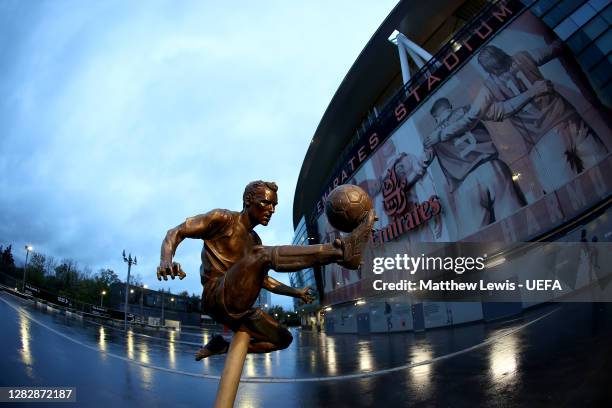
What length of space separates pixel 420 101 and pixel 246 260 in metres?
27.0

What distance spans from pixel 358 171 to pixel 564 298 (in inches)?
825

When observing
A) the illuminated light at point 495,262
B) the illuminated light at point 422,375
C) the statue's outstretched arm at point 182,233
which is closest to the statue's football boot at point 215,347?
the statue's outstretched arm at point 182,233

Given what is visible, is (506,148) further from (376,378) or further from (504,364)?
(376,378)

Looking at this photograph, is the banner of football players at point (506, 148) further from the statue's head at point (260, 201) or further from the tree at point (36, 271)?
the tree at point (36, 271)

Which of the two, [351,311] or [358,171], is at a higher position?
[358,171]

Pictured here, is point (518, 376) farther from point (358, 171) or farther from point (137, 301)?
point (137, 301)

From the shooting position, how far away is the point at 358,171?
34.0 meters

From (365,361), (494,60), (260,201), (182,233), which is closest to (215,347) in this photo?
(182,233)

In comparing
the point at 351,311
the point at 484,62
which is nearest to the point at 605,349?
the point at 484,62

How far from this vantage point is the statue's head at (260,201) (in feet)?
10.2

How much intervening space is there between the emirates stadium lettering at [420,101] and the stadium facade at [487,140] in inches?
3.7

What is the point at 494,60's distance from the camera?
2114 cm

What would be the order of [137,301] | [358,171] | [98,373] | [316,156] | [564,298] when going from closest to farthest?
[98,373]
[564,298]
[358,171]
[316,156]
[137,301]

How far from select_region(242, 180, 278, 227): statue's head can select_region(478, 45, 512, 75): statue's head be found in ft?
76.3
